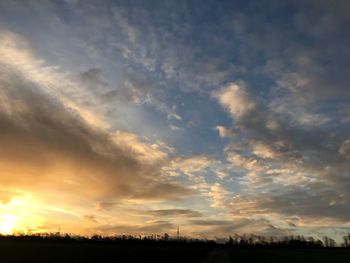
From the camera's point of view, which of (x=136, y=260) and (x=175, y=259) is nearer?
(x=136, y=260)

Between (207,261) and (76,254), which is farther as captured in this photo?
(207,261)

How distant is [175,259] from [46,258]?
23.0 metres

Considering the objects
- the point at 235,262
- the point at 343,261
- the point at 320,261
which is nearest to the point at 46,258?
the point at 235,262

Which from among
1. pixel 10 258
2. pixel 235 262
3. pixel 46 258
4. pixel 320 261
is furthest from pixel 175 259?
pixel 320 261

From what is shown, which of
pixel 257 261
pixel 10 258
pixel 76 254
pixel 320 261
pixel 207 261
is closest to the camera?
pixel 10 258

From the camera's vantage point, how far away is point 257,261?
76.6 meters

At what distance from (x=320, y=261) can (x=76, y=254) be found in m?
50.8

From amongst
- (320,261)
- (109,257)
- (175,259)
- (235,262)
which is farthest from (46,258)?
(320,261)

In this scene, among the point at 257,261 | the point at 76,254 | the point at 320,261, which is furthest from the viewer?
the point at 320,261

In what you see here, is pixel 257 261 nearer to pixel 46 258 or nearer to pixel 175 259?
pixel 175 259

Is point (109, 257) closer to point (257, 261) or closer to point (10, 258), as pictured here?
point (10, 258)

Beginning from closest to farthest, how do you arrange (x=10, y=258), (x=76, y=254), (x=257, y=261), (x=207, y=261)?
(x=10, y=258)
(x=76, y=254)
(x=207, y=261)
(x=257, y=261)

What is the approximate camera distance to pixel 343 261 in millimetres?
85125

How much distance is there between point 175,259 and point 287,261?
24657mm
